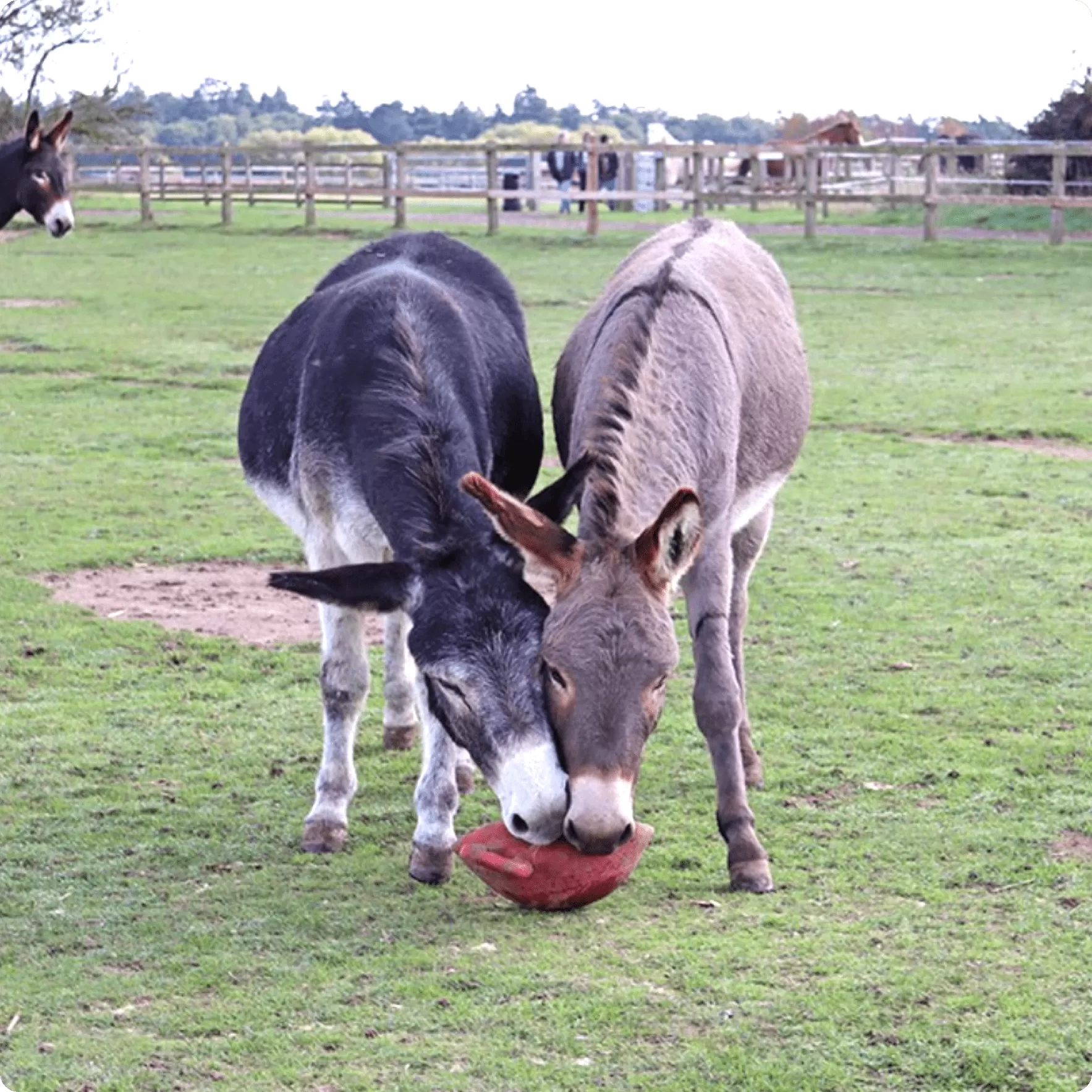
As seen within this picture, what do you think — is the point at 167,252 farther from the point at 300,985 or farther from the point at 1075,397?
the point at 300,985

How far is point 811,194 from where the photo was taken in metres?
30.3

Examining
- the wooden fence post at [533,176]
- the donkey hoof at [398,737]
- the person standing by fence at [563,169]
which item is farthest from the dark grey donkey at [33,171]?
the person standing by fence at [563,169]

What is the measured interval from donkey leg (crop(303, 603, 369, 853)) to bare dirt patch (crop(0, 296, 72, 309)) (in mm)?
16398

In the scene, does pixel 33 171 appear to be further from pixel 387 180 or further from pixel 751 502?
pixel 387 180

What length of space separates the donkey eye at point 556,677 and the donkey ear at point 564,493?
549 mm

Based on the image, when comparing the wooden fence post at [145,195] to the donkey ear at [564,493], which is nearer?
the donkey ear at [564,493]

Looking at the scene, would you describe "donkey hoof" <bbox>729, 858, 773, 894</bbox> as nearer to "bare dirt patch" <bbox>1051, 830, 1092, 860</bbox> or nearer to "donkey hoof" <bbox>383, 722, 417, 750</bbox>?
"bare dirt patch" <bbox>1051, 830, 1092, 860</bbox>

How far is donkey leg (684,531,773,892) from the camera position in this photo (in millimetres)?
4996

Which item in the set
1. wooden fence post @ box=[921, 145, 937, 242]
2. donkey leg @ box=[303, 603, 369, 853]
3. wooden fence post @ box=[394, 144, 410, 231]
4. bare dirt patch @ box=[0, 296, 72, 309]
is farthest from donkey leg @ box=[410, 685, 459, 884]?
wooden fence post @ box=[394, 144, 410, 231]

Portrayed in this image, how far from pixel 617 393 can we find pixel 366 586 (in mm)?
932

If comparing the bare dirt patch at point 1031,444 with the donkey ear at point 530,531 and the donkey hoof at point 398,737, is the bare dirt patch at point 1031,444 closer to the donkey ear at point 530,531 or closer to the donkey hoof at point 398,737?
the donkey hoof at point 398,737

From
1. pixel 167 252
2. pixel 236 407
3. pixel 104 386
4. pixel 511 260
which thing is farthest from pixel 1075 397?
pixel 167 252

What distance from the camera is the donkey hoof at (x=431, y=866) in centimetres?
502

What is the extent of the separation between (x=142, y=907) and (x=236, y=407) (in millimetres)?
9305
